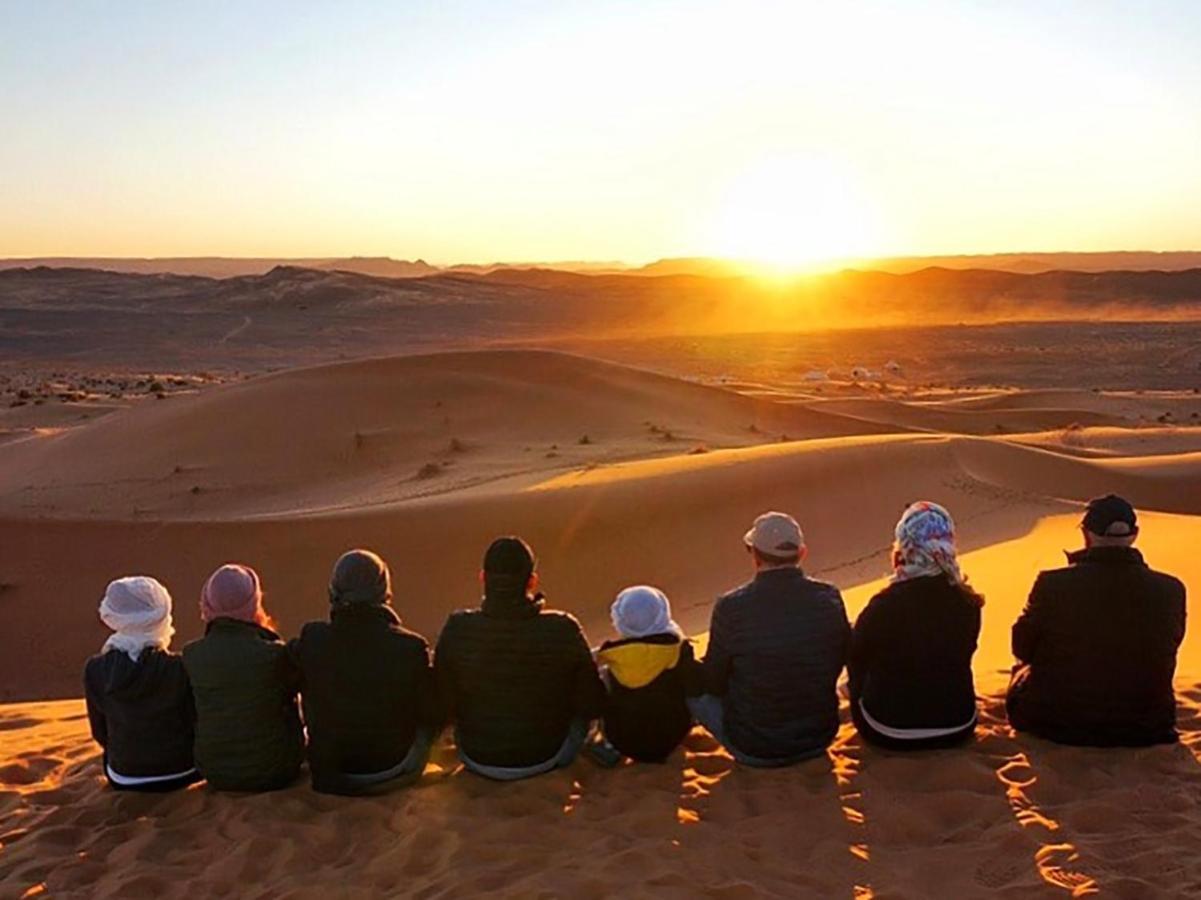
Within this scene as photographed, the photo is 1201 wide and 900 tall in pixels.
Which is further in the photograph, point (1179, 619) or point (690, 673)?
point (690, 673)

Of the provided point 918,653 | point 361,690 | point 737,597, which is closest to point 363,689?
point 361,690

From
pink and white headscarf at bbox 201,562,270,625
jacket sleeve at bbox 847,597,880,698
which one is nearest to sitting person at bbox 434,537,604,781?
pink and white headscarf at bbox 201,562,270,625

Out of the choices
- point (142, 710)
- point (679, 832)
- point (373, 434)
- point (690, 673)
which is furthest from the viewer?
point (373, 434)

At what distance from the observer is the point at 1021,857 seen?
191 inches

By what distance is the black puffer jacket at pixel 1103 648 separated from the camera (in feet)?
17.7

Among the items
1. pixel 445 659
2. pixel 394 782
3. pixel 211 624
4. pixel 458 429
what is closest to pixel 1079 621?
pixel 445 659

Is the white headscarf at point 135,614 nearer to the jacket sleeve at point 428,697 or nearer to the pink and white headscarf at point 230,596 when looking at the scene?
the pink and white headscarf at point 230,596

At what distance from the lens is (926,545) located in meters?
5.43

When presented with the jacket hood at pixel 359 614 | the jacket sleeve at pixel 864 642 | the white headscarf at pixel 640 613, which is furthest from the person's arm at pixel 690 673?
the jacket hood at pixel 359 614

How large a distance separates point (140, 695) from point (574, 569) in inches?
276

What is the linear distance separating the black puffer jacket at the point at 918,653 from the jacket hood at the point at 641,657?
867mm

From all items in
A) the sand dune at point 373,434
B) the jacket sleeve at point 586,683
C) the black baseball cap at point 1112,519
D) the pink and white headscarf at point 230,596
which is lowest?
the sand dune at point 373,434

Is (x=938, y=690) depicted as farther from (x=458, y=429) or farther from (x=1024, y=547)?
(x=458, y=429)

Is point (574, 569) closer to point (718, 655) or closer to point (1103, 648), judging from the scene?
point (718, 655)
